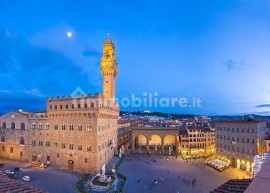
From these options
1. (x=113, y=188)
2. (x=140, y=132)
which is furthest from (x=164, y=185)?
(x=140, y=132)

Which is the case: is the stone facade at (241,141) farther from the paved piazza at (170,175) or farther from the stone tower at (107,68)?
the stone tower at (107,68)

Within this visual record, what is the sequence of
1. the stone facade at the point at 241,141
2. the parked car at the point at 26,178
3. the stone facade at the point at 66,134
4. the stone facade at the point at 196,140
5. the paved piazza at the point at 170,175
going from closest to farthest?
the paved piazza at the point at 170,175
the parked car at the point at 26,178
the stone facade at the point at 66,134
the stone facade at the point at 241,141
the stone facade at the point at 196,140

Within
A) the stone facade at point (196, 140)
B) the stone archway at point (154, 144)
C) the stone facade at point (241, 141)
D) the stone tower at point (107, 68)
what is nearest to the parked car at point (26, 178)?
the stone tower at point (107, 68)

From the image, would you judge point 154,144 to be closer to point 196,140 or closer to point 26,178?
point 196,140

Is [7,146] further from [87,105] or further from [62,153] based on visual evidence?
[87,105]

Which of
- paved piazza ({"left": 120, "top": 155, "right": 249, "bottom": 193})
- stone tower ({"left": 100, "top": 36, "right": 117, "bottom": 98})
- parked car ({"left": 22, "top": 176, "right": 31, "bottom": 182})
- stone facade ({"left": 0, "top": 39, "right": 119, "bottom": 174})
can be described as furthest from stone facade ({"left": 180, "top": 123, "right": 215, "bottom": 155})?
parked car ({"left": 22, "top": 176, "right": 31, "bottom": 182})

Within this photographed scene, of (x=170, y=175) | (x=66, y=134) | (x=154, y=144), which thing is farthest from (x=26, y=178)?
(x=154, y=144)
